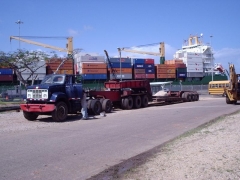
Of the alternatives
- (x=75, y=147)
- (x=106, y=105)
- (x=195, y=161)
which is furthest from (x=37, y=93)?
(x=195, y=161)

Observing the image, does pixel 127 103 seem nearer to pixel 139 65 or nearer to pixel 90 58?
pixel 90 58

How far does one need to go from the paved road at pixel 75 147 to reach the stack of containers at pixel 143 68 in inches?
1695

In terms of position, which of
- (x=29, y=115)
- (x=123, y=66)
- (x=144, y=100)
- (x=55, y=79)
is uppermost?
(x=123, y=66)

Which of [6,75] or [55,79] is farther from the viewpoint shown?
[6,75]

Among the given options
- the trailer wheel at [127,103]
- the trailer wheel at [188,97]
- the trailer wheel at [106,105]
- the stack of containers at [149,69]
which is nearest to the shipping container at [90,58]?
the stack of containers at [149,69]

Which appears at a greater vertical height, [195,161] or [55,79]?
[55,79]

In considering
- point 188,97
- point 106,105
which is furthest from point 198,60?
point 106,105

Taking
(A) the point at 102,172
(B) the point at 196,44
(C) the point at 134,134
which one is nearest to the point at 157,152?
(A) the point at 102,172

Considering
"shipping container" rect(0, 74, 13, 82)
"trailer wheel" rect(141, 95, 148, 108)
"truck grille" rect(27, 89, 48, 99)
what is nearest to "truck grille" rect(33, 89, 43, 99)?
"truck grille" rect(27, 89, 48, 99)

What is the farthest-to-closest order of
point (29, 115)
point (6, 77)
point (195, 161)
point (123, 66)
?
point (123, 66)
point (6, 77)
point (29, 115)
point (195, 161)

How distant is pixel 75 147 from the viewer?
922 centimetres

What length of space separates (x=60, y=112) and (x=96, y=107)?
3662 mm

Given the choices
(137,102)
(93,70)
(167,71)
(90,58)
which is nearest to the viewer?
(137,102)

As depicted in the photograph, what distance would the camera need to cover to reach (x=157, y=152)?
829 centimetres
